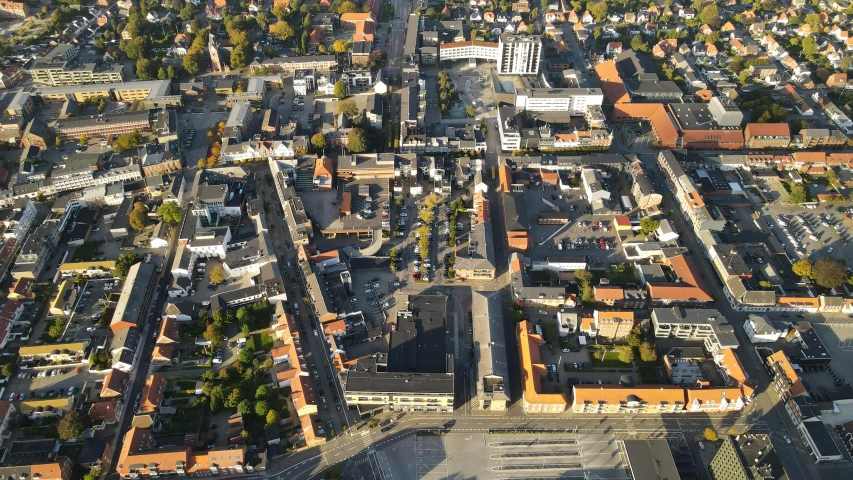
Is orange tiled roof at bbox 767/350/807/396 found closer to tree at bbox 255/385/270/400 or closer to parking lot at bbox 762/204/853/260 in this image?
parking lot at bbox 762/204/853/260

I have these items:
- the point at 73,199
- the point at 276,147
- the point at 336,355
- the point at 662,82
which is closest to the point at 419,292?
the point at 336,355

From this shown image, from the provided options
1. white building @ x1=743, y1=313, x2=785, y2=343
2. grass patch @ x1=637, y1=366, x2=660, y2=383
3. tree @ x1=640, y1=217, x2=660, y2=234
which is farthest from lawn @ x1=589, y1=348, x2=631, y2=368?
tree @ x1=640, y1=217, x2=660, y2=234

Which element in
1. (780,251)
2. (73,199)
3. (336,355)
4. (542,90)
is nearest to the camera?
(336,355)

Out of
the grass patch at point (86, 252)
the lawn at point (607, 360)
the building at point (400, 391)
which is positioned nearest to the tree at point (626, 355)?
the lawn at point (607, 360)

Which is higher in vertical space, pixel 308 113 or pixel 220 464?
pixel 308 113

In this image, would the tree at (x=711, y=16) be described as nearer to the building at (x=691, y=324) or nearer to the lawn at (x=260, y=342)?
the building at (x=691, y=324)

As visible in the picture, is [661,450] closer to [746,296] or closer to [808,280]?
[746,296]
